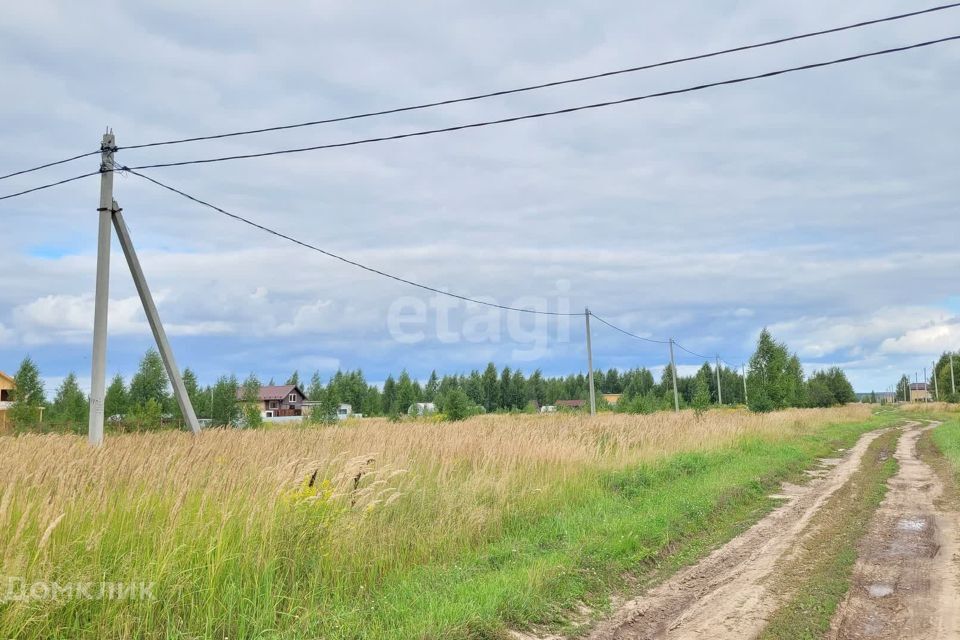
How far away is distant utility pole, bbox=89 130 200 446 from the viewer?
34.6 ft

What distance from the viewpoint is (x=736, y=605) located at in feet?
19.0

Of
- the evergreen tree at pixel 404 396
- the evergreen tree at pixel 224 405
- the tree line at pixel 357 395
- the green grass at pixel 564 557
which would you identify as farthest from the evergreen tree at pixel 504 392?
the green grass at pixel 564 557

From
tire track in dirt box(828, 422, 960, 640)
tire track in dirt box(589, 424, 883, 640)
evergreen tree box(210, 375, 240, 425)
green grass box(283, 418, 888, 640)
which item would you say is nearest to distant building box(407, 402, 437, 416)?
evergreen tree box(210, 375, 240, 425)

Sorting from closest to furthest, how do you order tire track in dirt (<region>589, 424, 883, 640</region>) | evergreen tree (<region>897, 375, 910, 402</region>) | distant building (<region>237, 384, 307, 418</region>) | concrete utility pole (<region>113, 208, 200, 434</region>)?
tire track in dirt (<region>589, 424, 883, 640</region>)
concrete utility pole (<region>113, 208, 200, 434</region>)
distant building (<region>237, 384, 307, 418</region>)
evergreen tree (<region>897, 375, 910, 402</region>)

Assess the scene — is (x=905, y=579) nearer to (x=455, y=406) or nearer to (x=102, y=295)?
(x=102, y=295)

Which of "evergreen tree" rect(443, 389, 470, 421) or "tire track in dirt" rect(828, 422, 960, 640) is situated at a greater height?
"evergreen tree" rect(443, 389, 470, 421)

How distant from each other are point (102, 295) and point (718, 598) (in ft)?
34.6

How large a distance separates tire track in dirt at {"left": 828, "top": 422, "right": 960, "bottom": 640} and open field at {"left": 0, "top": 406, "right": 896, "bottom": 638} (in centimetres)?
183

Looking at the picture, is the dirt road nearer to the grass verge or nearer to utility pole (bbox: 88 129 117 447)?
the grass verge

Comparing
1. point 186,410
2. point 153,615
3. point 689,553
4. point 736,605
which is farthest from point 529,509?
point 186,410

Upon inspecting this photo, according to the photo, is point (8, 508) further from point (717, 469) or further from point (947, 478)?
point (947, 478)

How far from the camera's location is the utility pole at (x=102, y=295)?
10383mm

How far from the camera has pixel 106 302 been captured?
10914 millimetres

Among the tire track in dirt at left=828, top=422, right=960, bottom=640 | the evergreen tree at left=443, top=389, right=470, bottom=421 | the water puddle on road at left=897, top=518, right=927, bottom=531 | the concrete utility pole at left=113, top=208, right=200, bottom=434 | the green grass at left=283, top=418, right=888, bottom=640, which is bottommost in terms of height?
the water puddle on road at left=897, top=518, right=927, bottom=531
